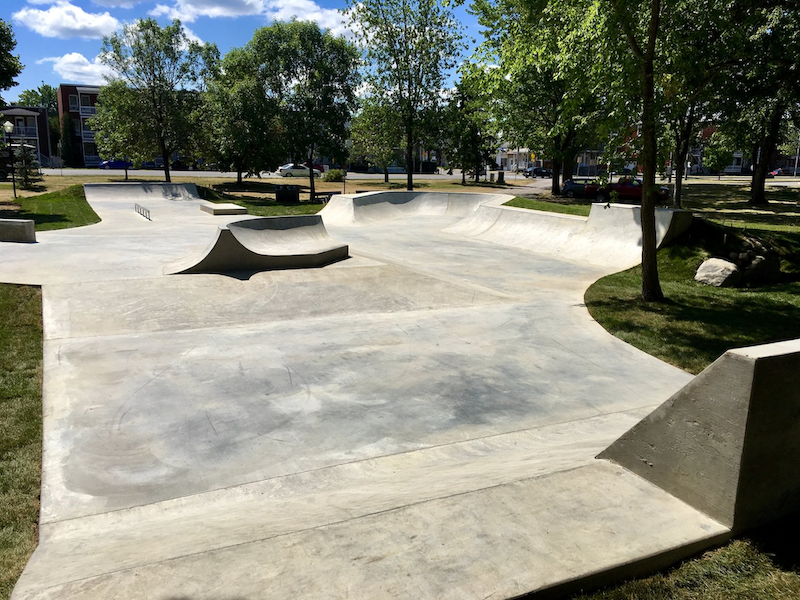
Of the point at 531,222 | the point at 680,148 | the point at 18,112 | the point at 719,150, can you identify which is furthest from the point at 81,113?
the point at 531,222

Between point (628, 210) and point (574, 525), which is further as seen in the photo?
point (628, 210)

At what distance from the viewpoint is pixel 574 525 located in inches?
133

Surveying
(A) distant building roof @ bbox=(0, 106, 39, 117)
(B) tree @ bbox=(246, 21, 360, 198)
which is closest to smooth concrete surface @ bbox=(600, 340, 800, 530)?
(B) tree @ bbox=(246, 21, 360, 198)

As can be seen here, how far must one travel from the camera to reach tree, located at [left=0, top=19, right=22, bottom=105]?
22609mm

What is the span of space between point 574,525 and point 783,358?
155cm

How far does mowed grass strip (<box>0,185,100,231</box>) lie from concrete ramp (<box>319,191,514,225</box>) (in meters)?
10.3

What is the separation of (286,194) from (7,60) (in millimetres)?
15476

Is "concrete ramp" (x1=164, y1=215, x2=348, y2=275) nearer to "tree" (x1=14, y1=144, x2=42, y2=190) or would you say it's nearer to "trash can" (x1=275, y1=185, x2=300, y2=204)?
"trash can" (x1=275, y1=185, x2=300, y2=204)

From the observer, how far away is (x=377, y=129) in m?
39.6

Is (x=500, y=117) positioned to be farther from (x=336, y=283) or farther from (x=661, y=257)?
(x=336, y=283)

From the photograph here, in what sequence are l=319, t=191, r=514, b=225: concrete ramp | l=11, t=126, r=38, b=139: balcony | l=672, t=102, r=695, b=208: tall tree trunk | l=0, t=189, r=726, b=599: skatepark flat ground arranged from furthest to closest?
l=11, t=126, r=38, b=139: balcony
l=672, t=102, r=695, b=208: tall tree trunk
l=319, t=191, r=514, b=225: concrete ramp
l=0, t=189, r=726, b=599: skatepark flat ground

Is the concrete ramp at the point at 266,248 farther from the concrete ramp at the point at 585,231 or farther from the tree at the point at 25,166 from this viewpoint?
the tree at the point at 25,166

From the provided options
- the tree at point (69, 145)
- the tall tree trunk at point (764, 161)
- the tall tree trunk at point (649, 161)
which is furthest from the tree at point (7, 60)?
the tree at point (69, 145)

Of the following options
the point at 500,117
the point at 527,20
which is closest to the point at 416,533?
the point at 527,20
